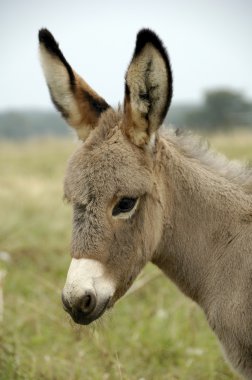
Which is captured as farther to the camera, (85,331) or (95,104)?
(85,331)

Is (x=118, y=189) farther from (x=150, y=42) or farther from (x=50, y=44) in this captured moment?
(x=50, y=44)

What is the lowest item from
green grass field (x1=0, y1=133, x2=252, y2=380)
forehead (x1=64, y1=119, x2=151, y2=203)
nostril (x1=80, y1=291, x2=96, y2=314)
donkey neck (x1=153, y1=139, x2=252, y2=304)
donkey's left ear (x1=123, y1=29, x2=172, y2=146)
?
green grass field (x1=0, y1=133, x2=252, y2=380)

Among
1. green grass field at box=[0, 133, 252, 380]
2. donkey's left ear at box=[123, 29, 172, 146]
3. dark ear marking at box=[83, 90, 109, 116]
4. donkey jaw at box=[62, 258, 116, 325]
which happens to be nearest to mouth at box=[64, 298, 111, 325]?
donkey jaw at box=[62, 258, 116, 325]

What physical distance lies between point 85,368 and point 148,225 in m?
2.39

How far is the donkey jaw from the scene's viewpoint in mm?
3355

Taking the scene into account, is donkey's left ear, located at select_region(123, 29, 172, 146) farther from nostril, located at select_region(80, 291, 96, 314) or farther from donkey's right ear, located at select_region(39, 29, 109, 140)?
nostril, located at select_region(80, 291, 96, 314)

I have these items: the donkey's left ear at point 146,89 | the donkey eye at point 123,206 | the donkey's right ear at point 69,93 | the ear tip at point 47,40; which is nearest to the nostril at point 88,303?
the donkey eye at point 123,206

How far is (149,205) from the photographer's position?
3795mm

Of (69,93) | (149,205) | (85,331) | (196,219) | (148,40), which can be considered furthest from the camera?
(85,331)

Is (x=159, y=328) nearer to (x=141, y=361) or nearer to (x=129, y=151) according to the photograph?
(x=141, y=361)

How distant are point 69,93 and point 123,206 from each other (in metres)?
1.09

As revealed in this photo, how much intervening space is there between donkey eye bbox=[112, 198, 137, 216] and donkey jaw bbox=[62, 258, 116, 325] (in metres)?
0.38

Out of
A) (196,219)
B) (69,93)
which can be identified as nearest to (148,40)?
(69,93)

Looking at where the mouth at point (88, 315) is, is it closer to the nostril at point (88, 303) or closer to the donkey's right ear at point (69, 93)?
the nostril at point (88, 303)
